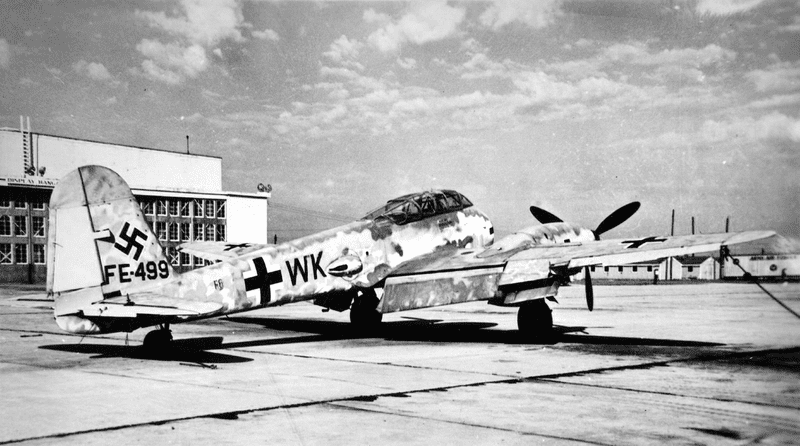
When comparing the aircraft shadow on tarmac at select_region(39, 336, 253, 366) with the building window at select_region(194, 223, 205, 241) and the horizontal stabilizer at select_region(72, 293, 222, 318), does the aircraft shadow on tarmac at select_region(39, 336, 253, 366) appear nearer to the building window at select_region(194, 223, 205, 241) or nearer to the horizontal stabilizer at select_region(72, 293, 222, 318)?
the horizontal stabilizer at select_region(72, 293, 222, 318)

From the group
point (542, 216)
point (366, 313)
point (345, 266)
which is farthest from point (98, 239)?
point (542, 216)

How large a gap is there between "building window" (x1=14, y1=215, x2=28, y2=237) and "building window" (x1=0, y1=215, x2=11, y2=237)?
1.83 ft

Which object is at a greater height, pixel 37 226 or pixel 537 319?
pixel 37 226

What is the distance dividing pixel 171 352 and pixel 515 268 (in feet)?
24.7

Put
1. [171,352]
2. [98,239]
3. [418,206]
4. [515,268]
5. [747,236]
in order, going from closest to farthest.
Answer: [98,239] < [171,352] < [747,236] < [515,268] < [418,206]

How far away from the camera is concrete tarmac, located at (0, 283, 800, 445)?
781 centimetres

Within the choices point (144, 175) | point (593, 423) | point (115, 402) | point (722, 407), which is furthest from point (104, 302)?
point (144, 175)

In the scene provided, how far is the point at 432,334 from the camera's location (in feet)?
63.1

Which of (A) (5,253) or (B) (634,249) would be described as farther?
(A) (5,253)

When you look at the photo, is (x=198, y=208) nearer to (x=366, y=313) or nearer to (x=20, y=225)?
(x=20, y=225)

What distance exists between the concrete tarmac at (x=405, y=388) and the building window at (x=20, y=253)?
51.5m

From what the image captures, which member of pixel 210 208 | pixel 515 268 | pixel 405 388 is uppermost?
pixel 210 208

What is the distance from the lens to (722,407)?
355 inches

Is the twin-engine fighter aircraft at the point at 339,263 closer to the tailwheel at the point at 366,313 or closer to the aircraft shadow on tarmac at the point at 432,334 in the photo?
the tailwheel at the point at 366,313
